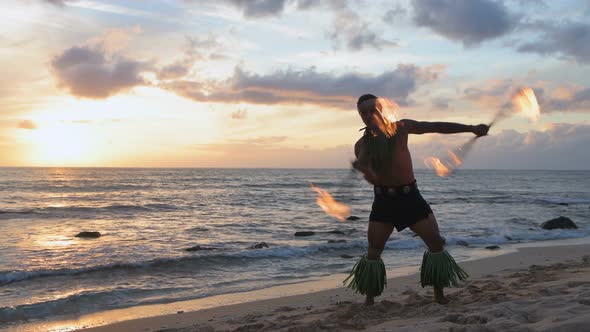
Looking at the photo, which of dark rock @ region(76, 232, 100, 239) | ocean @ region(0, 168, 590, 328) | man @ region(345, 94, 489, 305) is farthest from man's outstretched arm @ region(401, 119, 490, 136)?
dark rock @ region(76, 232, 100, 239)

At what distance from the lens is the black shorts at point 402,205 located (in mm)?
5613

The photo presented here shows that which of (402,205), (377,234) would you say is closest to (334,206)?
(377,234)

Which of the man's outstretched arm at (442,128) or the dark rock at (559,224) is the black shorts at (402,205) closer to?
the man's outstretched arm at (442,128)

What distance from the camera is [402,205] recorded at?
5621 mm

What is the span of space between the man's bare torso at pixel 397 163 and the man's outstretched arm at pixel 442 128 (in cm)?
8

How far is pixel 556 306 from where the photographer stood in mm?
5109

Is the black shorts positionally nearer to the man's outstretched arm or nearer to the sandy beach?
the man's outstretched arm

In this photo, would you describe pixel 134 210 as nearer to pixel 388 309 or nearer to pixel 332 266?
pixel 332 266

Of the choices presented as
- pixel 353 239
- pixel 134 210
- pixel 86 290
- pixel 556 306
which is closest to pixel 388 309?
pixel 556 306

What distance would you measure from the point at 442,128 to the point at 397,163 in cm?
61

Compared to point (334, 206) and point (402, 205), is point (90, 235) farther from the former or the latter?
point (402, 205)

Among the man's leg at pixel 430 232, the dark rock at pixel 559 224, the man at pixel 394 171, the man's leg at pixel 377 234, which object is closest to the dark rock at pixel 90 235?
the man's leg at pixel 377 234

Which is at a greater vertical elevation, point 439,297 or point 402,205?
point 402,205

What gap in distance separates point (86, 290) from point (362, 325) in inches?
235
